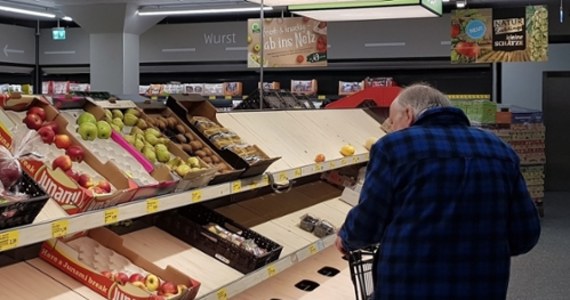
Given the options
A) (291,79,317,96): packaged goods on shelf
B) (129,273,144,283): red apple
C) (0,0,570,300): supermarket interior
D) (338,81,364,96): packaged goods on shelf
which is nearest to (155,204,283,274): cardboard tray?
(0,0,570,300): supermarket interior

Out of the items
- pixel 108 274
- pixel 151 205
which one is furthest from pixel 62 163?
pixel 108 274

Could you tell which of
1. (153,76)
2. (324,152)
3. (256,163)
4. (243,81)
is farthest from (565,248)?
(153,76)

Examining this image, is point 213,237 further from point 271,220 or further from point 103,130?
point 271,220

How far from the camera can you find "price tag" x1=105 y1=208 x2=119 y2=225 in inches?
97.5

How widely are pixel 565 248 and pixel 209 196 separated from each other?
6476 mm

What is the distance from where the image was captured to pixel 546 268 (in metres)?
7.47


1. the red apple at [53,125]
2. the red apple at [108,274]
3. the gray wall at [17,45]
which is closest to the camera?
the red apple at [108,274]

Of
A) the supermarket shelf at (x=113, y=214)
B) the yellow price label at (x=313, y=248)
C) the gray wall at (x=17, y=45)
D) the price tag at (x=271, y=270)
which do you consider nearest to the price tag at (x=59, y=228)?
the supermarket shelf at (x=113, y=214)

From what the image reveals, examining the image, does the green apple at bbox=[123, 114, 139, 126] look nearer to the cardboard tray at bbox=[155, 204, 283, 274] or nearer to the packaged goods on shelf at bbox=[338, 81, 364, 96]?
the cardboard tray at bbox=[155, 204, 283, 274]

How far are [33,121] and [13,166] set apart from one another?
658 millimetres

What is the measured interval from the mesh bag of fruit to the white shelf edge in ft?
3.11

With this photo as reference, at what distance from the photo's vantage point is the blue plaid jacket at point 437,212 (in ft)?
8.23

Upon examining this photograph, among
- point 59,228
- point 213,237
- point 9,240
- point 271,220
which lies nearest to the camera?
point 9,240

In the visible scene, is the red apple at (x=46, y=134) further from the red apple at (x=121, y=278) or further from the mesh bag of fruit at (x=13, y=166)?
the red apple at (x=121, y=278)
